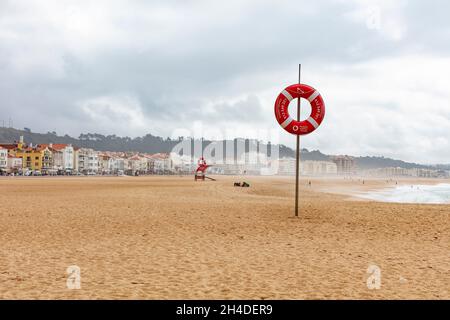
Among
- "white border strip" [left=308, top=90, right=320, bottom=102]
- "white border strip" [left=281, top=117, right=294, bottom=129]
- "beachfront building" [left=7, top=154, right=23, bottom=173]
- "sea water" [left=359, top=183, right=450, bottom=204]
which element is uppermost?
"white border strip" [left=308, top=90, right=320, bottom=102]

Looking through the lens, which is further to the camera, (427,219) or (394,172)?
(394,172)

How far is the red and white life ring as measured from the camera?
32.2ft

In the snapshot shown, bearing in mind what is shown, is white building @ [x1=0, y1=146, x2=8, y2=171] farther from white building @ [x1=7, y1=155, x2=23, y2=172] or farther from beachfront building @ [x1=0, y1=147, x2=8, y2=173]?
white building @ [x1=7, y1=155, x2=23, y2=172]

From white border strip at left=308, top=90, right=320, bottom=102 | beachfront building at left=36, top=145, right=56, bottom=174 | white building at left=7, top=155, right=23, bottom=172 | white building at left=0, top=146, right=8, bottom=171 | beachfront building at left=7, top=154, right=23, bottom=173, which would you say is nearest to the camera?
white border strip at left=308, top=90, right=320, bottom=102

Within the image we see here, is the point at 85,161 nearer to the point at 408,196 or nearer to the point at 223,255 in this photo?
the point at 408,196

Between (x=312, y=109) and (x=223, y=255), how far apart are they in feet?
17.9

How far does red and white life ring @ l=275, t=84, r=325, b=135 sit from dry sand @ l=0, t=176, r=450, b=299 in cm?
245

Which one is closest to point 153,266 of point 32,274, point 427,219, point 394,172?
point 32,274

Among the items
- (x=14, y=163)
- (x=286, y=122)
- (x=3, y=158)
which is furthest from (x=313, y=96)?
(x=14, y=163)

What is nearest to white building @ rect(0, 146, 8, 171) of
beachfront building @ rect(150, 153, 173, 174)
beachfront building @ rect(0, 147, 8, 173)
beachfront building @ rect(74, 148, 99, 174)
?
beachfront building @ rect(0, 147, 8, 173)

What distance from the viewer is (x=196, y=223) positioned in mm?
9344
